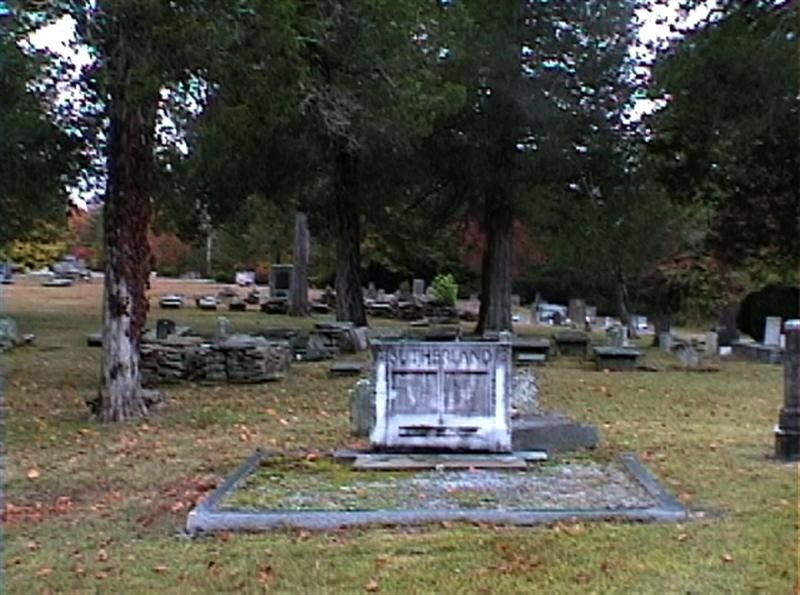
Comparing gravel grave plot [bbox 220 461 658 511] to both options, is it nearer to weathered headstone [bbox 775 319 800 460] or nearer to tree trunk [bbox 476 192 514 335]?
weathered headstone [bbox 775 319 800 460]

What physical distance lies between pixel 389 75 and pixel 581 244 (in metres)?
11.5

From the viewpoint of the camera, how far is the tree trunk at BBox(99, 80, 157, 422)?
11422 mm

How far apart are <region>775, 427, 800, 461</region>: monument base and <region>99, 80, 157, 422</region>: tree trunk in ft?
21.4

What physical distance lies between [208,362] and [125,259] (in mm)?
4075

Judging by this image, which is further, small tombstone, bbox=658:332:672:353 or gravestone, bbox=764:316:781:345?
small tombstone, bbox=658:332:672:353

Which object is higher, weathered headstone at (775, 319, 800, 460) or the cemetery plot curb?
weathered headstone at (775, 319, 800, 460)

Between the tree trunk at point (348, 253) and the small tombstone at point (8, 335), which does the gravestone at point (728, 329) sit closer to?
the tree trunk at point (348, 253)

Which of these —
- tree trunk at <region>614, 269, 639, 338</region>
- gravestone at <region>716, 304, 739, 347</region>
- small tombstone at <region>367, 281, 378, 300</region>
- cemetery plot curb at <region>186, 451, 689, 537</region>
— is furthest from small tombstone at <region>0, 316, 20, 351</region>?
small tombstone at <region>367, 281, 378, 300</region>

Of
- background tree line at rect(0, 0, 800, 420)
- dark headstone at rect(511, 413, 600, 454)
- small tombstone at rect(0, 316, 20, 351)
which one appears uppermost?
background tree line at rect(0, 0, 800, 420)

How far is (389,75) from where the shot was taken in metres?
12.6

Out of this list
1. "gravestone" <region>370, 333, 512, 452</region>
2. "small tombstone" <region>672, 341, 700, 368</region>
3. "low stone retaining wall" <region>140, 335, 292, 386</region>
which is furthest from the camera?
"small tombstone" <region>672, 341, 700, 368</region>

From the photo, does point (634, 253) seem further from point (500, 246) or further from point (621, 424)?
point (621, 424)

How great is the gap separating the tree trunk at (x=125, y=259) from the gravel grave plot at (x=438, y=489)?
400cm

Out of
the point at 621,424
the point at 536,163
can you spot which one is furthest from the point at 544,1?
the point at 621,424
